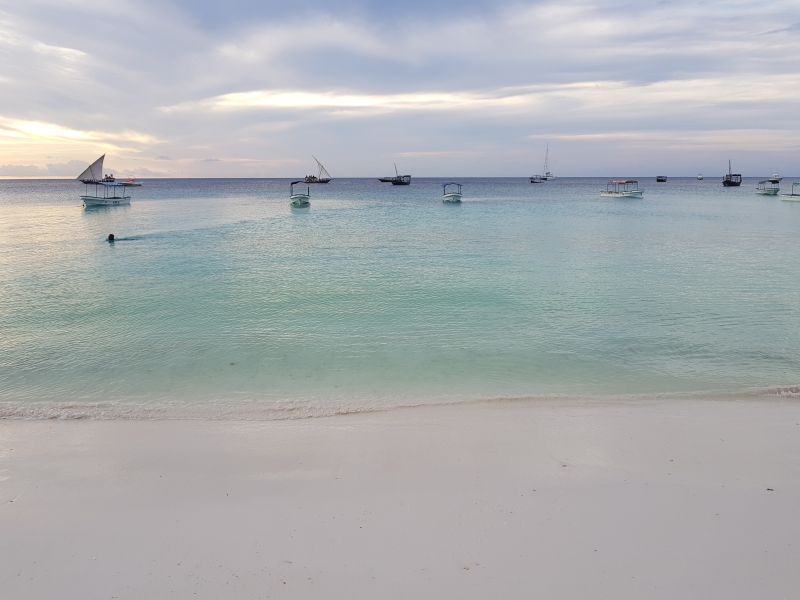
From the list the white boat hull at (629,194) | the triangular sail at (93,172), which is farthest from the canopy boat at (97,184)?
the white boat hull at (629,194)

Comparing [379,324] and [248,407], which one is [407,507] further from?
[379,324]

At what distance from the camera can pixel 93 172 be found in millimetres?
71250

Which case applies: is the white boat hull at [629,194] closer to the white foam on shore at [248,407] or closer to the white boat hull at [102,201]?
the white boat hull at [102,201]

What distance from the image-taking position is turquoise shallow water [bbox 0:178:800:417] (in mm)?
9688

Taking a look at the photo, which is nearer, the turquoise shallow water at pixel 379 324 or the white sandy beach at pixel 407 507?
the white sandy beach at pixel 407 507

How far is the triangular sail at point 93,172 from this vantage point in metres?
70.2

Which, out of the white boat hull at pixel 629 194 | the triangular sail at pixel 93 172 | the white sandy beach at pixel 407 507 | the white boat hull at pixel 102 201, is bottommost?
the white sandy beach at pixel 407 507

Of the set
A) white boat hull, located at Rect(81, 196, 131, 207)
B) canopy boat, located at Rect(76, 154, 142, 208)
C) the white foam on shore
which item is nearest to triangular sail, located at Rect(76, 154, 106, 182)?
canopy boat, located at Rect(76, 154, 142, 208)

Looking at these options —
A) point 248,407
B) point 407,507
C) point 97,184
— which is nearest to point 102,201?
point 97,184

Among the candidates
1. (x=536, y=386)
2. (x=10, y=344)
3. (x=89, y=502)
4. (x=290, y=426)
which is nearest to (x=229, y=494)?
(x=89, y=502)

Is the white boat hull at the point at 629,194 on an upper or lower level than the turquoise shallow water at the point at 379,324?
upper

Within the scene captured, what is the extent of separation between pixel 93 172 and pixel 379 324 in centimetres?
7226

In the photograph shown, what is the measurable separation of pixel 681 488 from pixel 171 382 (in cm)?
847

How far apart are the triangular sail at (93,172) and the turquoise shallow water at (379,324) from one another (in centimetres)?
4818
